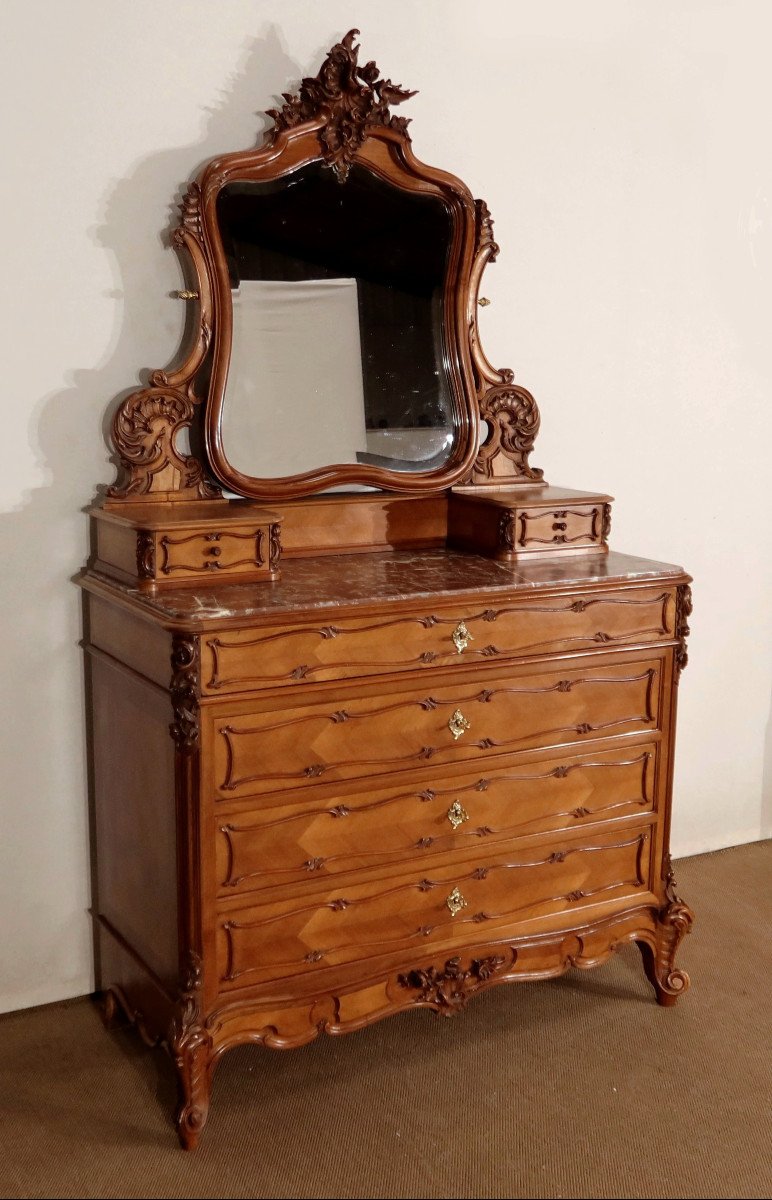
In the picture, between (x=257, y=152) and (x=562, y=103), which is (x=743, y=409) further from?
(x=257, y=152)

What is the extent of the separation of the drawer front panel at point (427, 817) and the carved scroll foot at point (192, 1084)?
0.97ft

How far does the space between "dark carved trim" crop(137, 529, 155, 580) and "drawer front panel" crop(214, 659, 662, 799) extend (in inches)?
13.4

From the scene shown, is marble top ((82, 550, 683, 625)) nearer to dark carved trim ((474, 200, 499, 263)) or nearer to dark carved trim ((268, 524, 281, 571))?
dark carved trim ((268, 524, 281, 571))

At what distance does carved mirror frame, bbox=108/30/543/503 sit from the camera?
254 centimetres

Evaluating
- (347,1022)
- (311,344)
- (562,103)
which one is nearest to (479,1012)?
(347,1022)

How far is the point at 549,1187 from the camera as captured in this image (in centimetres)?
216

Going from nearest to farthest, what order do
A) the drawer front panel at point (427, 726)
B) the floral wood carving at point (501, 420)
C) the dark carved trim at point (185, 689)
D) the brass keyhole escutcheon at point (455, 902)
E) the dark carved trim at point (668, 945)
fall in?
the dark carved trim at point (185, 689) < the drawer front panel at point (427, 726) < the brass keyhole escutcheon at point (455, 902) < the dark carved trim at point (668, 945) < the floral wood carving at point (501, 420)

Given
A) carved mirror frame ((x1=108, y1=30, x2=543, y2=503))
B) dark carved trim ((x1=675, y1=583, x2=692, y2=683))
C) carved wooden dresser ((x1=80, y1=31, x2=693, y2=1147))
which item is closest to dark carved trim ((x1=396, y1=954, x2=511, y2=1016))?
carved wooden dresser ((x1=80, y1=31, x2=693, y2=1147))

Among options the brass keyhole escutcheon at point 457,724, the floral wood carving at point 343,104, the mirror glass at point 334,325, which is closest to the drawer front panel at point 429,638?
the brass keyhole escutcheon at point 457,724

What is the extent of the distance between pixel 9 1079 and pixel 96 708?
800 mm

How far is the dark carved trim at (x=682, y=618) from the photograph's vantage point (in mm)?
2666

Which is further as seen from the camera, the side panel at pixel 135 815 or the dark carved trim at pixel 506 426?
the dark carved trim at pixel 506 426

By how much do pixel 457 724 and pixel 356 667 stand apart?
10.9 inches

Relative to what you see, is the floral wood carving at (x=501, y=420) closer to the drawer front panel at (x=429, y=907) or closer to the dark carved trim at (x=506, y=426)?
the dark carved trim at (x=506, y=426)
